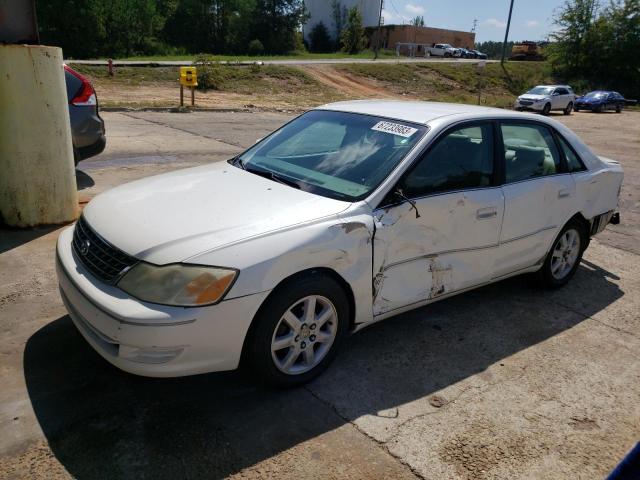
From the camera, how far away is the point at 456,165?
380 cm

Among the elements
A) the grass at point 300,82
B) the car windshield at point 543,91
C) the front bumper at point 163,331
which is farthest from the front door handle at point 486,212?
the car windshield at point 543,91

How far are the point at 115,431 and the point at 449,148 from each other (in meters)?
2.68

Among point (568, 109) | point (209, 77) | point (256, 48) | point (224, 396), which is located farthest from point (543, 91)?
point (256, 48)

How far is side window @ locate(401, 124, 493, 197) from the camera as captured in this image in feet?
11.5

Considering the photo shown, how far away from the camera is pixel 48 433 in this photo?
2.69 metres

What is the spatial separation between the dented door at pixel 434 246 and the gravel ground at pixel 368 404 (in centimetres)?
44

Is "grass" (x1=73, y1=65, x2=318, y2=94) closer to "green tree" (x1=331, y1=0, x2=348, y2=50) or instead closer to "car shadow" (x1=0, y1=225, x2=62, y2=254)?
"car shadow" (x1=0, y1=225, x2=62, y2=254)

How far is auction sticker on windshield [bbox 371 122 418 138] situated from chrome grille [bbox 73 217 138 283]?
6.27ft

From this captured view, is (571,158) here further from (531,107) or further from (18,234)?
(531,107)

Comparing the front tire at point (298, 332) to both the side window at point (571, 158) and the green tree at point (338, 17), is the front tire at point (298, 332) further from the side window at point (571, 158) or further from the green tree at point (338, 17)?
the green tree at point (338, 17)

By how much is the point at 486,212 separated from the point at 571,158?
4.65ft

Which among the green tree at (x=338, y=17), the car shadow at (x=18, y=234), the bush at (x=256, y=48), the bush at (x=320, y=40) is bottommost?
the car shadow at (x=18, y=234)

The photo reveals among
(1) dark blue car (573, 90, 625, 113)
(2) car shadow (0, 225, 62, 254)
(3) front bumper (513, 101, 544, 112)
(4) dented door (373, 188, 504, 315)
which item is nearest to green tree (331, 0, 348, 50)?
(1) dark blue car (573, 90, 625, 113)

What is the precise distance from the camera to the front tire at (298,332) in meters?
2.86
